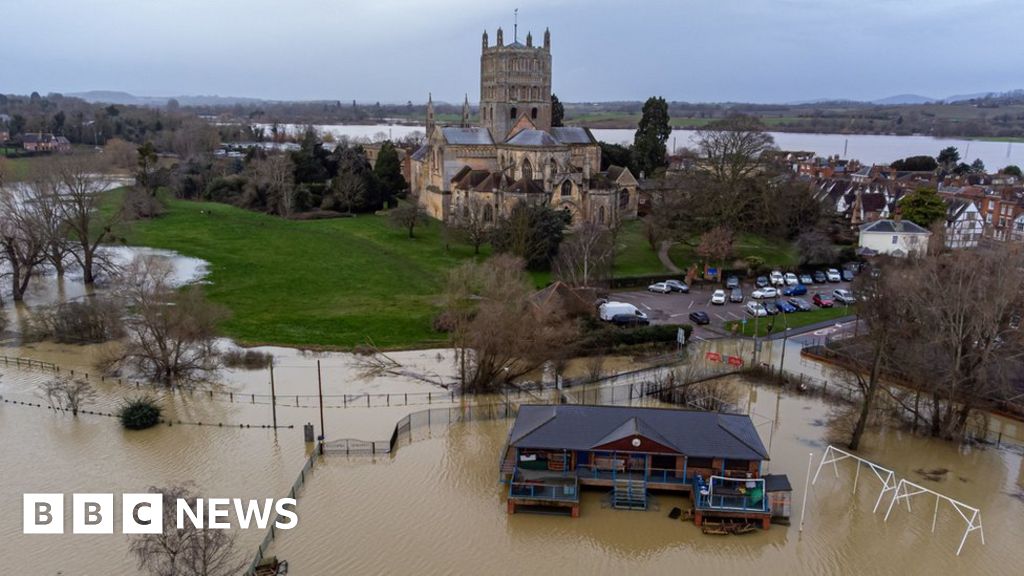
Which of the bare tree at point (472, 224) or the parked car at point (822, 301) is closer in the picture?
the parked car at point (822, 301)

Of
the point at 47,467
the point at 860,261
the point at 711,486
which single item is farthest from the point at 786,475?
the point at 860,261

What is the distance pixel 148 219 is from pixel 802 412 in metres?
52.6

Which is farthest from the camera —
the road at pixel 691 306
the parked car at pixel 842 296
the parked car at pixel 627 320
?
the parked car at pixel 842 296

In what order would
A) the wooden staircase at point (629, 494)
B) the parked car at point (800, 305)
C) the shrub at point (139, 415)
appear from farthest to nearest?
1. the parked car at point (800, 305)
2. the shrub at point (139, 415)
3. the wooden staircase at point (629, 494)

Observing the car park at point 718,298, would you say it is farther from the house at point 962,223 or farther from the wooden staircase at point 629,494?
the house at point 962,223

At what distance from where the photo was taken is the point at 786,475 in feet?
70.4

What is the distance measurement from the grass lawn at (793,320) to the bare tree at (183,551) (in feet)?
81.8

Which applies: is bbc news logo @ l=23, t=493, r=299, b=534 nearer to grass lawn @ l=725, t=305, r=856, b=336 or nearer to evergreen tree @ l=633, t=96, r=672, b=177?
grass lawn @ l=725, t=305, r=856, b=336

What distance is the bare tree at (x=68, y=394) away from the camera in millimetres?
24984

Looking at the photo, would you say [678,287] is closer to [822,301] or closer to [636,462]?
[822,301]

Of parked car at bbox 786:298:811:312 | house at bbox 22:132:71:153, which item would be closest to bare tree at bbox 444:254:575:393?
parked car at bbox 786:298:811:312

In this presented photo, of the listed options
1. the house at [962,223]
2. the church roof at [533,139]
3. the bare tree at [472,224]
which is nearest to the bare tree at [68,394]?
the bare tree at [472,224]

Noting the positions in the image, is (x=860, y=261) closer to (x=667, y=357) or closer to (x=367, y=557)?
(x=667, y=357)

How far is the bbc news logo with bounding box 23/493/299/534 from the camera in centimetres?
1817
